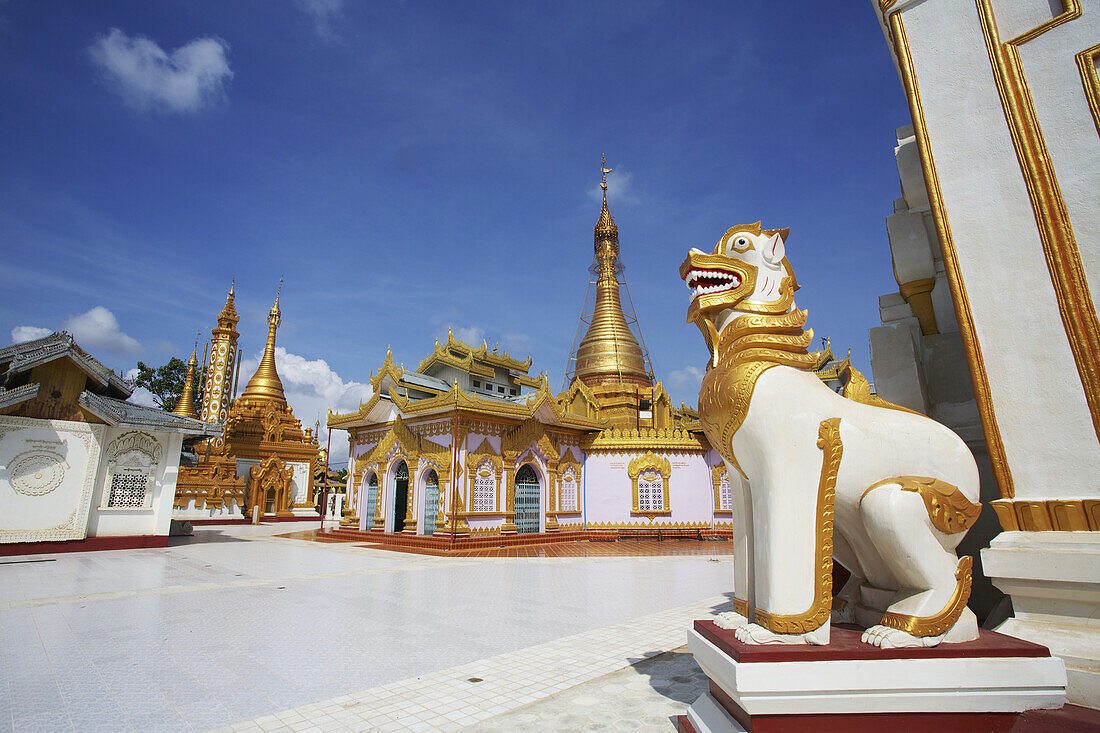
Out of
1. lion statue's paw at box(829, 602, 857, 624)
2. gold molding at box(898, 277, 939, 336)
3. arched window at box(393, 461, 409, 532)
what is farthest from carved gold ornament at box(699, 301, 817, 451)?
arched window at box(393, 461, 409, 532)

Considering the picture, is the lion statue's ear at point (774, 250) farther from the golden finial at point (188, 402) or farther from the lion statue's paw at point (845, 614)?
the golden finial at point (188, 402)

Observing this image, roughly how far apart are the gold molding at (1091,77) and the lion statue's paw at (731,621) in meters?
3.70

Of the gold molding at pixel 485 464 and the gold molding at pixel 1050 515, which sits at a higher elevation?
the gold molding at pixel 485 464

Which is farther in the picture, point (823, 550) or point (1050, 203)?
point (1050, 203)

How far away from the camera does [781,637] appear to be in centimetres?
291

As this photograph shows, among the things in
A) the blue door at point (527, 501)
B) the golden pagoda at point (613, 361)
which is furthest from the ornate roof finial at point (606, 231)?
the blue door at point (527, 501)

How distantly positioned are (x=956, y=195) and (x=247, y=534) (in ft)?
77.7

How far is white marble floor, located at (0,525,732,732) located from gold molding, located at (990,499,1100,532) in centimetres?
314

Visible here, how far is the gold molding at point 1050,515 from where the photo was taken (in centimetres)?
308

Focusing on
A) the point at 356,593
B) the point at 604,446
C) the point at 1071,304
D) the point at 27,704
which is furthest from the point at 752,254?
the point at 604,446

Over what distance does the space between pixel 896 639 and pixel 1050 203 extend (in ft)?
9.21

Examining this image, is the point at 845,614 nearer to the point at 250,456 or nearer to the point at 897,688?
the point at 897,688

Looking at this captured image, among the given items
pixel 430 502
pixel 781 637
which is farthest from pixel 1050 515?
pixel 430 502

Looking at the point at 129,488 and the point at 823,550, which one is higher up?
the point at 129,488
